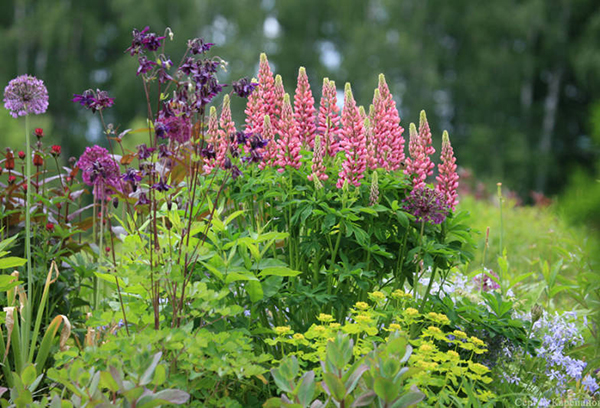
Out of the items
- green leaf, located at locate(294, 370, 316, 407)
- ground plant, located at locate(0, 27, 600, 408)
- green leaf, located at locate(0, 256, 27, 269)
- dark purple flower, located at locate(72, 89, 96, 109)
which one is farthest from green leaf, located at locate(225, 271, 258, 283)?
green leaf, located at locate(0, 256, 27, 269)

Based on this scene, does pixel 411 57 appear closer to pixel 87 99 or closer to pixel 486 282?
pixel 486 282

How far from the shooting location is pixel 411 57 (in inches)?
658

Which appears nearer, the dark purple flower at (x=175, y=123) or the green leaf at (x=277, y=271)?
the dark purple flower at (x=175, y=123)

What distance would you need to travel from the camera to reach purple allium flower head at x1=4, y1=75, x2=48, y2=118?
8.82ft

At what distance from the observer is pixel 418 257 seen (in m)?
2.64

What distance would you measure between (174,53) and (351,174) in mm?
16245

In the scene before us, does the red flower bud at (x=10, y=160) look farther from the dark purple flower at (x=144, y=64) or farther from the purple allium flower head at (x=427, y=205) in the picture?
the purple allium flower head at (x=427, y=205)

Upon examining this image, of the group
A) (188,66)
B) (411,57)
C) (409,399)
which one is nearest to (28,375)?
(188,66)

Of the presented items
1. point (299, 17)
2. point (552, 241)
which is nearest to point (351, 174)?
point (552, 241)

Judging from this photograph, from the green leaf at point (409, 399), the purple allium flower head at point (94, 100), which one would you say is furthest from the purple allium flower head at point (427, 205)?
the purple allium flower head at point (94, 100)

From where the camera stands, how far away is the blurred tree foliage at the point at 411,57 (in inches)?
660

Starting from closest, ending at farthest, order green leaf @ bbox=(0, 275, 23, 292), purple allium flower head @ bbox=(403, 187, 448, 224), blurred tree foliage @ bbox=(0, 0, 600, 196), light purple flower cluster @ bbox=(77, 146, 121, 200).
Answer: purple allium flower head @ bbox=(403, 187, 448, 224) < green leaf @ bbox=(0, 275, 23, 292) < light purple flower cluster @ bbox=(77, 146, 121, 200) < blurred tree foliage @ bbox=(0, 0, 600, 196)

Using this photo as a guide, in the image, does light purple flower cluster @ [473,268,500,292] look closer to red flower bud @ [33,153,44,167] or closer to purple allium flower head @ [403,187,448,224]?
purple allium flower head @ [403,187,448,224]

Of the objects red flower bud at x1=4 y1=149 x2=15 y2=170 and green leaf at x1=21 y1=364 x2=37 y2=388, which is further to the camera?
red flower bud at x1=4 y1=149 x2=15 y2=170
